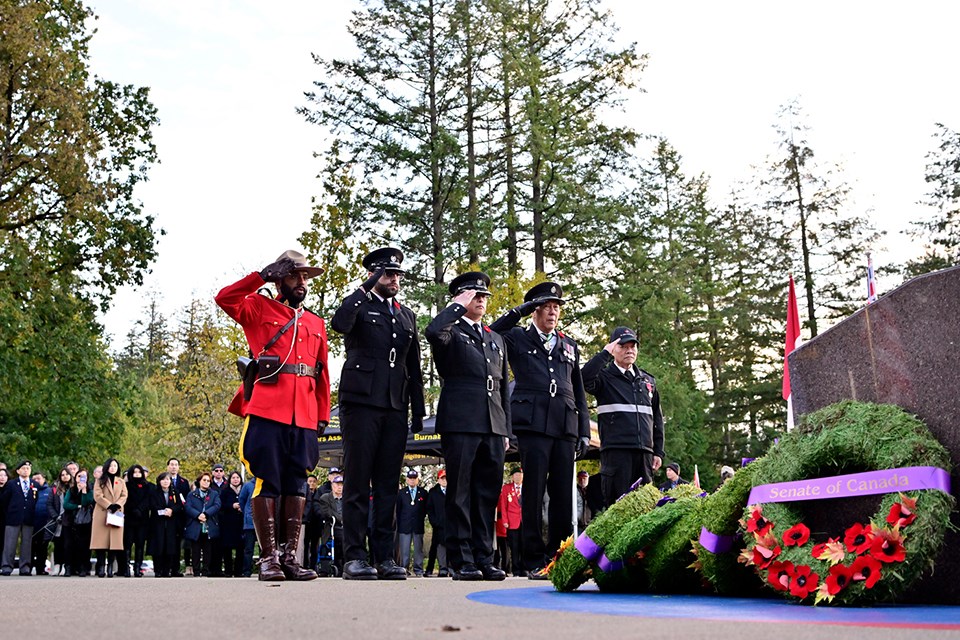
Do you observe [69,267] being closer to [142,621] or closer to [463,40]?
[463,40]

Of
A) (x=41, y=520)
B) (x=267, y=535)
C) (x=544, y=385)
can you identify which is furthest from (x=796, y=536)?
(x=41, y=520)

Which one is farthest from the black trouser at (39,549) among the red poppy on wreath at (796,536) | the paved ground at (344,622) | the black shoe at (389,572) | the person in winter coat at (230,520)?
the red poppy on wreath at (796,536)

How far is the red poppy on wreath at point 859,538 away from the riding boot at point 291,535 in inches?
147

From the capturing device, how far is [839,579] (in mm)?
4699

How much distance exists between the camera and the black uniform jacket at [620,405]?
941 centimetres

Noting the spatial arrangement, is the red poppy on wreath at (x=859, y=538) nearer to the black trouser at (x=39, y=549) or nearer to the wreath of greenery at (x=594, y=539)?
the wreath of greenery at (x=594, y=539)

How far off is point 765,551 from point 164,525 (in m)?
14.4

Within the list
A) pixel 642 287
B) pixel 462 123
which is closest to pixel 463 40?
pixel 462 123

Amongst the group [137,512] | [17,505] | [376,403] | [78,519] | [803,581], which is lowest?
[803,581]

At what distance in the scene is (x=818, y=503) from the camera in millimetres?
5285

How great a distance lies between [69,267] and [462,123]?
447 inches

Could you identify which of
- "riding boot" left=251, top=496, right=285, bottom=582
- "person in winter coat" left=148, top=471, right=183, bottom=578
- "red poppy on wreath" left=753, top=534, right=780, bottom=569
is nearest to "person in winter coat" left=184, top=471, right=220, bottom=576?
"person in winter coat" left=148, top=471, right=183, bottom=578

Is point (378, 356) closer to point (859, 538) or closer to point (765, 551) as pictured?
point (765, 551)

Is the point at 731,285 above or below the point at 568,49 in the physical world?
below
